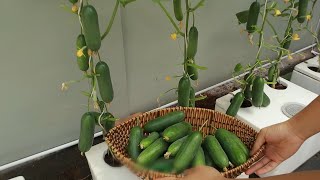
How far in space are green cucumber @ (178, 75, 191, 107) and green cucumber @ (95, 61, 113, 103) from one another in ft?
0.92

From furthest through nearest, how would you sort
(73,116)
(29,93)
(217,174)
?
(73,116) → (29,93) → (217,174)

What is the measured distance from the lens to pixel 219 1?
1.43 metres

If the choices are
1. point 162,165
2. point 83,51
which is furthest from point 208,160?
point 83,51

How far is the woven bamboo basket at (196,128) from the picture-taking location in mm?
841

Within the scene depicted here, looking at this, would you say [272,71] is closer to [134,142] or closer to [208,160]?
[208,160]

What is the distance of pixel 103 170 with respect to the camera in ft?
3.34

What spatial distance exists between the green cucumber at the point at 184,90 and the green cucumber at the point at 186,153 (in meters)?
0.23

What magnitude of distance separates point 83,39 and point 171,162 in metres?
0.42

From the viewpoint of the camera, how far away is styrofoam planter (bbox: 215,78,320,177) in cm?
123

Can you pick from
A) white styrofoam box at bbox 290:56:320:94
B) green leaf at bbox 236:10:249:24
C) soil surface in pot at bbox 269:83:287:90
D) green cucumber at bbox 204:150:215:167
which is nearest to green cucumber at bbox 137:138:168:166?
green cucumber at bbox 204:150:215:167

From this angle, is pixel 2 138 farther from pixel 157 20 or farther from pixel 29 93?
pixel 157 20

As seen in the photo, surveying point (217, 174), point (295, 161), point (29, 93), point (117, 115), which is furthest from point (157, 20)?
point (295, 161)

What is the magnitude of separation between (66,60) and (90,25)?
0.41 metres

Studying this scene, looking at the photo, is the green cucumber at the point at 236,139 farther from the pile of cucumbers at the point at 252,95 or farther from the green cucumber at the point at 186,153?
the pile of cucumbers at the point at 252,95
